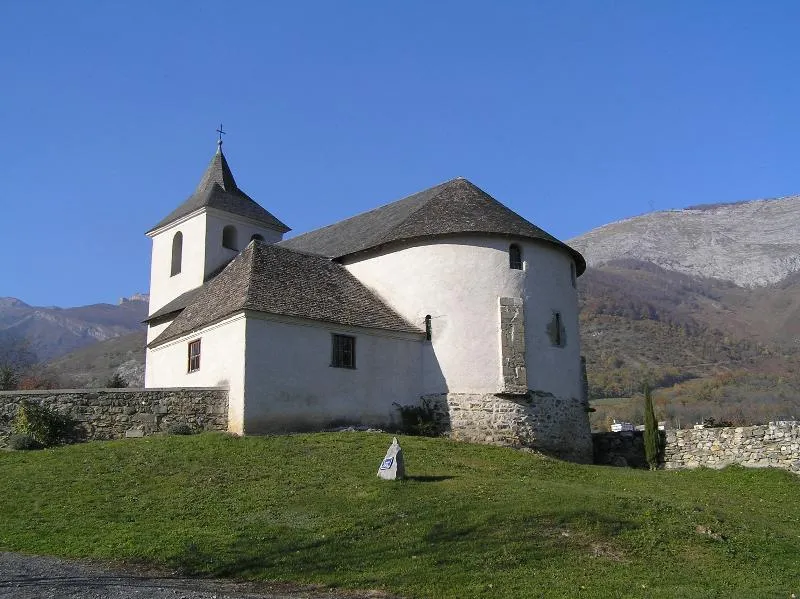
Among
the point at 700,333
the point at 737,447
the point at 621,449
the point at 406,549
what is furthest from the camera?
the point at 700,333

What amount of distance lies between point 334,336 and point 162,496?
1031 cm

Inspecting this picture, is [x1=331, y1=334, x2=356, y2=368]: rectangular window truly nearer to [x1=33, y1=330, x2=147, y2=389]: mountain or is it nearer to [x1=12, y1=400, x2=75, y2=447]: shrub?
[x1=12, y1=400, x2=75, y2=447]: shrub

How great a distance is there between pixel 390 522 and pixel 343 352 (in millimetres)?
11939

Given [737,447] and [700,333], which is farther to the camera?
[700,333]

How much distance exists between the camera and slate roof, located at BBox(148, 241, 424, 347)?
26141mm

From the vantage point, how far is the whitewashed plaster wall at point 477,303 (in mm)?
27938

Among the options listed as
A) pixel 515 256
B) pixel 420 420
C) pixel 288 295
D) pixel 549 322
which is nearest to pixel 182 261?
pixel 288 295

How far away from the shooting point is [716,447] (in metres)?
27.9

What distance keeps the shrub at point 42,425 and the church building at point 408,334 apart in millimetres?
4440

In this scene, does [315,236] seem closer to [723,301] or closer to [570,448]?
[570,448]

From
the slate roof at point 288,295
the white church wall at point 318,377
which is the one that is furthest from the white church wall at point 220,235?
the white church wall at point 318,377

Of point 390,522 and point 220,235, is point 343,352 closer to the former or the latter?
point 390,522

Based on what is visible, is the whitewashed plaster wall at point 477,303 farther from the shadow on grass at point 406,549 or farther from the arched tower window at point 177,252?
the arched tower window at point 177,252

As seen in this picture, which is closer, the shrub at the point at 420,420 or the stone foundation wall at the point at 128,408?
the stone foundation wall at the point at 128,408
